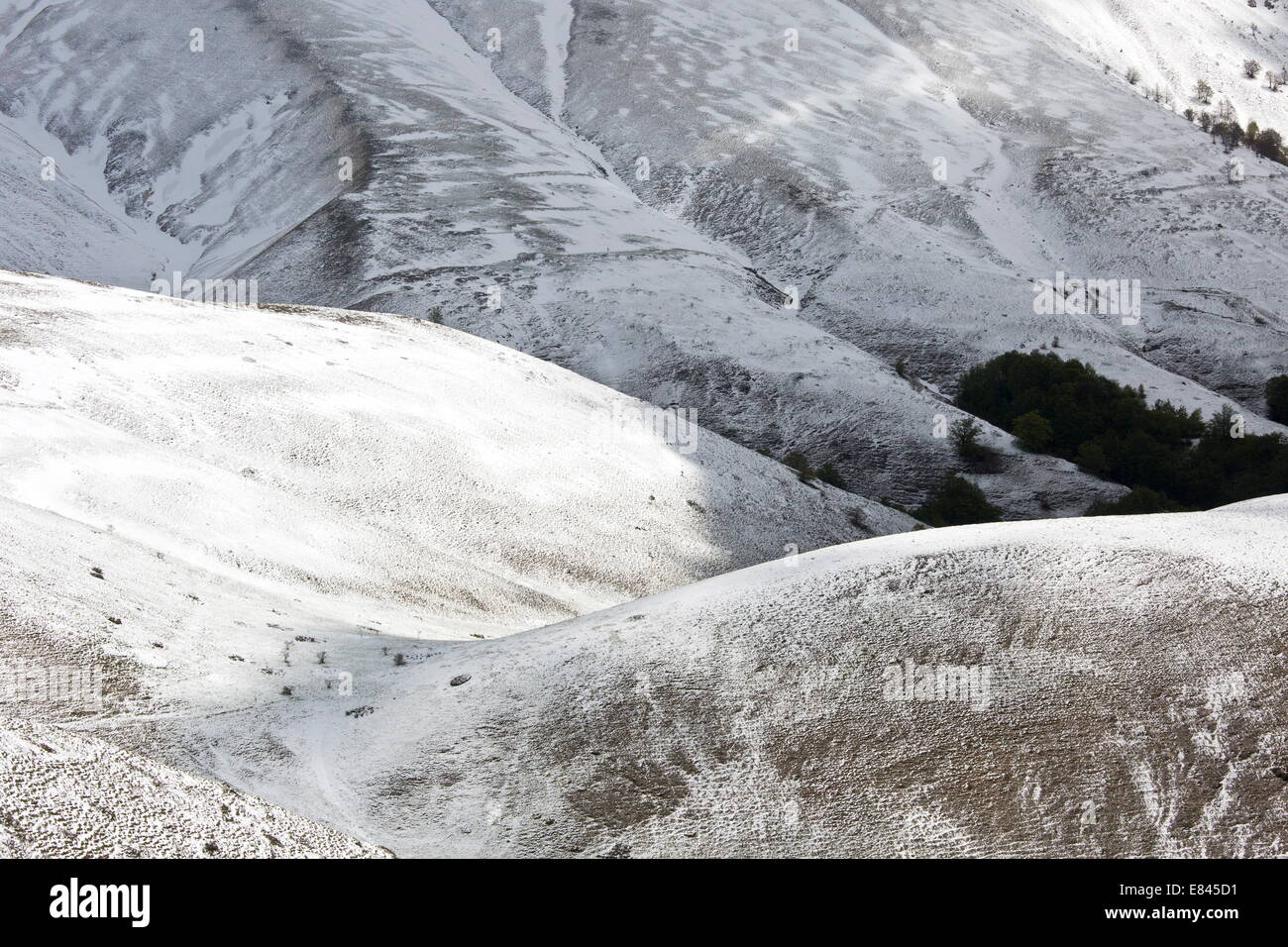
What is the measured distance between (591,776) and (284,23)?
112867 millimetres

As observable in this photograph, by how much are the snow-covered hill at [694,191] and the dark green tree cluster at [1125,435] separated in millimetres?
2890

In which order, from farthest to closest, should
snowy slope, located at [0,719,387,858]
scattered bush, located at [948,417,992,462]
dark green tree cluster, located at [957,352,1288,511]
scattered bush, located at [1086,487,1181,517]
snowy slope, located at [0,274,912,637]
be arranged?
1. scattered bush, located at [948,417,992,462]
2. dark green tree cluster, located at [957,352,1288,511]
3. scattered bush, located at [1086,487,1181,517]
4. snowy slope, located at [0,274,912,637]
5. snowy slope, located at [0,719,387,858]

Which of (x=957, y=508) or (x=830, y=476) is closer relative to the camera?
(x=957, y=508)

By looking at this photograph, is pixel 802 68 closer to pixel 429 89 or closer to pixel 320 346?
pixel 429 89

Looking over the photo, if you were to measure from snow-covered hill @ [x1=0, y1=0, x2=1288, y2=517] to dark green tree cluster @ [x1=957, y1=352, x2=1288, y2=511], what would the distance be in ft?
9.48

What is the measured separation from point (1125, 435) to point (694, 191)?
47.9 m

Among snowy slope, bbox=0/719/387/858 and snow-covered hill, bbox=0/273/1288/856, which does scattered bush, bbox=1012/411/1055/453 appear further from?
snowy slope, bbox=0/719/387/858

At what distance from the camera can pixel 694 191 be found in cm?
9319

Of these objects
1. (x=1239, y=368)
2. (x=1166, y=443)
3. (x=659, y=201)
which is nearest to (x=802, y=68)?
(x=659, y=201)

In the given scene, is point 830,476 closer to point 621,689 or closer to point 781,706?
point 621,689

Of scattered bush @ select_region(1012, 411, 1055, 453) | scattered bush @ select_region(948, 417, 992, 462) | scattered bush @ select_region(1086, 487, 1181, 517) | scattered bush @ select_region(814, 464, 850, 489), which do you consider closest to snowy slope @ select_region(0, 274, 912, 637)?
scattered bush @ select_region(814, 464, 850, 489)

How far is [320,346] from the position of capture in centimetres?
3731

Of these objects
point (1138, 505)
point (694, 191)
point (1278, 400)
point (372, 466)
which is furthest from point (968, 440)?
point (694, 191)

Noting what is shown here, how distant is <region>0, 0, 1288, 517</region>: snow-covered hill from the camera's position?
204 ft
